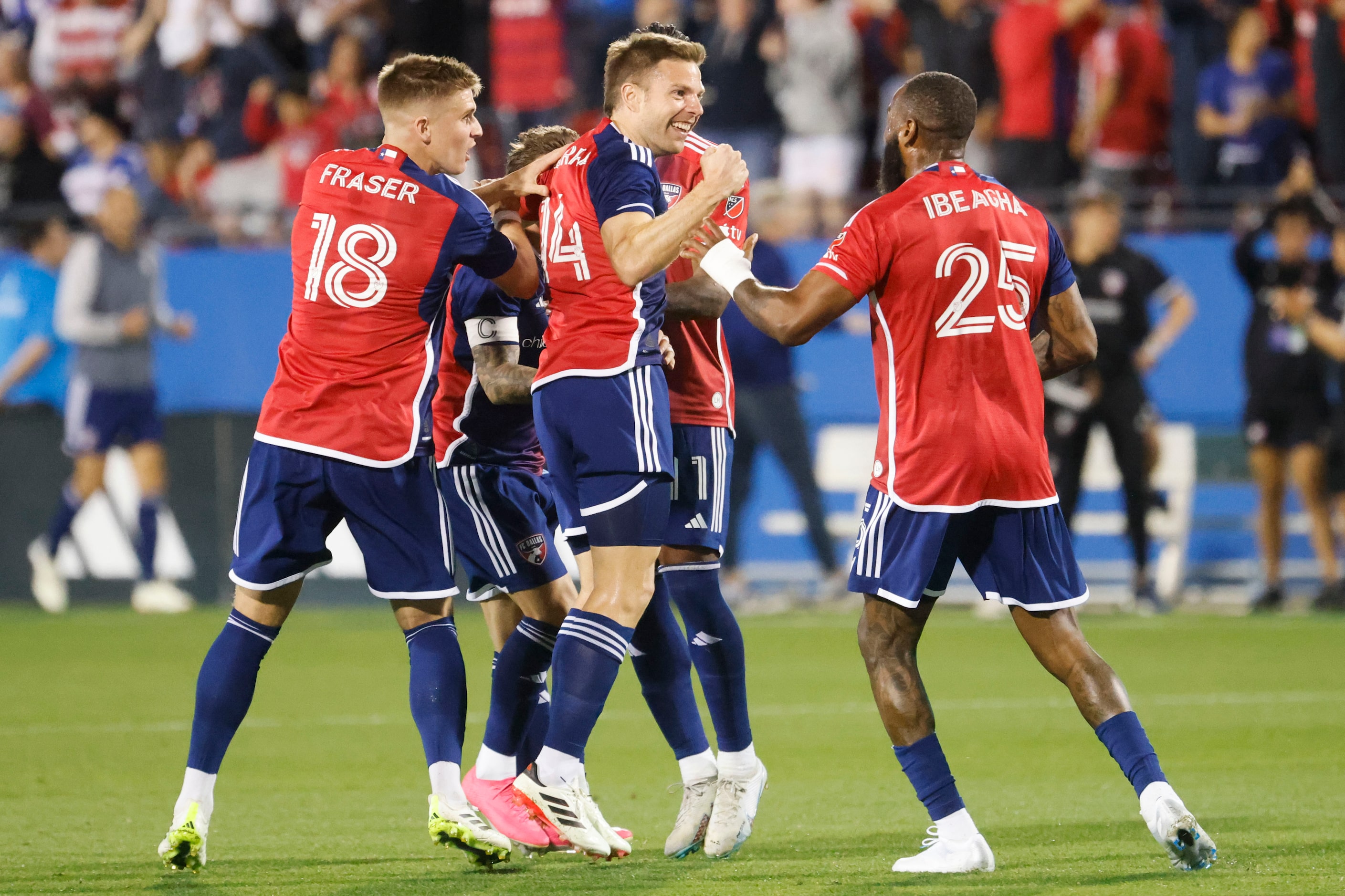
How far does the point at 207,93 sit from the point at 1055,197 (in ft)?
28.4

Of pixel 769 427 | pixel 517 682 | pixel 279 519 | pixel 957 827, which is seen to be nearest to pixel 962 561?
pixel 957 827

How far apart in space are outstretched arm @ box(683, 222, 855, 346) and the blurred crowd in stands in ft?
28.1

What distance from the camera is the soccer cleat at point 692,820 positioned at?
18.9 ft

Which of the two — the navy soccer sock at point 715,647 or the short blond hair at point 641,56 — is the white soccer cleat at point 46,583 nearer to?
the navy soccer sock at point 715,647

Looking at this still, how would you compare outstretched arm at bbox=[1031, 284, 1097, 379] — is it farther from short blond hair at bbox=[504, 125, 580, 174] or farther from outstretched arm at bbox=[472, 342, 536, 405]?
short blond hair at bbox=[504, 125, 580, 174]

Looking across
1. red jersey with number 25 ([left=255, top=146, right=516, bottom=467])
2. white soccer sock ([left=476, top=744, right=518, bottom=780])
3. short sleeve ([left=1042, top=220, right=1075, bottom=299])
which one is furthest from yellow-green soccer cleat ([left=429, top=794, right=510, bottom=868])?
short sleeve ([left=1042, top=220, right=1075, bottom=299])

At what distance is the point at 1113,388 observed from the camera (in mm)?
13125

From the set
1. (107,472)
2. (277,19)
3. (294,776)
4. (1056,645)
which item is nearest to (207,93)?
(277,19)

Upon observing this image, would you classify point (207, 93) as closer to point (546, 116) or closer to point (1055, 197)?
point (546, 116)

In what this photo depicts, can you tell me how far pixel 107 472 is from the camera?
1473 centimetres

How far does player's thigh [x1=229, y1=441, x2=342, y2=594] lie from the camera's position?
220 inches

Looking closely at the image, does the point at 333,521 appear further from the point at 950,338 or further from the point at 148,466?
the point at 148,466

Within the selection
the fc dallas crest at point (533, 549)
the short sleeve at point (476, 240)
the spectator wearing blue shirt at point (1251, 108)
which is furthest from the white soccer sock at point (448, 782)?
the spectator wearing blue shirt at point (1251, 108)

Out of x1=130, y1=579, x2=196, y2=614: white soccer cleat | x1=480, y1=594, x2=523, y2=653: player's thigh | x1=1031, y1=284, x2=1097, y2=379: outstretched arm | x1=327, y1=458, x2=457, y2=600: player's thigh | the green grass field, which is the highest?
x1=1031, y1=284, x2=1097, y2=379: outstretched arm
